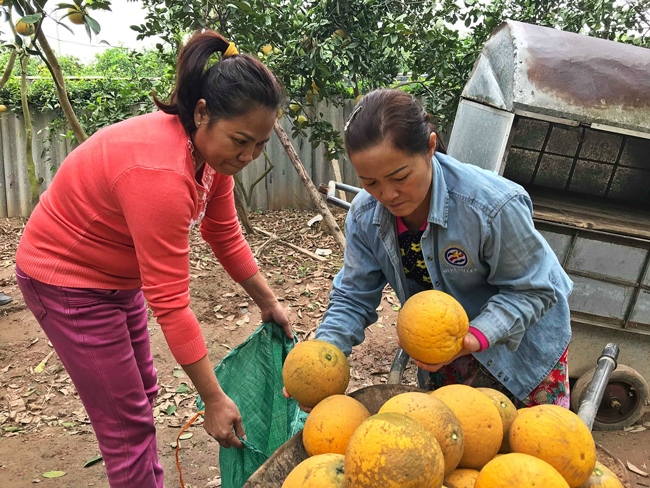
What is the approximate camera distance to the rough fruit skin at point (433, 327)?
1.55 m

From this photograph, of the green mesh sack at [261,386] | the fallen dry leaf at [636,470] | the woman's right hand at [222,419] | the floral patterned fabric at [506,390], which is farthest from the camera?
the fallen dry leaf at [636,470]

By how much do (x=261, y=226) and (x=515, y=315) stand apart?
6.17m

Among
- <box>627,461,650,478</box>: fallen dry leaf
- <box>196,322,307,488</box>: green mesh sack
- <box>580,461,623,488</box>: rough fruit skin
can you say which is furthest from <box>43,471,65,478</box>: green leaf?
<box>627,461,650,478</box>: fallen dry leaf

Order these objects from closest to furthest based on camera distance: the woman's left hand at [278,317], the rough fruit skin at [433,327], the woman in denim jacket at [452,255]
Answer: the rough fruit skin at [433,327], the woman in denim jacket at [452,255], the woman's left hand at [278,317]

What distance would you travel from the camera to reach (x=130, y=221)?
5.33 feet

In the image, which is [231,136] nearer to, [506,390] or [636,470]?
[506,390]

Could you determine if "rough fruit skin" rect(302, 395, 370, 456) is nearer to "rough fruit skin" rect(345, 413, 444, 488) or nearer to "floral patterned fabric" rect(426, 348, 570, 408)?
"rough fruit skin" rect(345, 413, 444, 488)

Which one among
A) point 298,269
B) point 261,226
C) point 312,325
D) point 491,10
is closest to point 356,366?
point 312,325

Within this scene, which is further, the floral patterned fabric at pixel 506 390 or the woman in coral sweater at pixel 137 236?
the floral patterned fabric at pixel 506 390

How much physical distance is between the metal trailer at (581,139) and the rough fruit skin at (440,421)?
196cm

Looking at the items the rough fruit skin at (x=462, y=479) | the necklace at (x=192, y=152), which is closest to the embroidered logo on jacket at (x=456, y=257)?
the rough fruit skin at (x=462, y=479)

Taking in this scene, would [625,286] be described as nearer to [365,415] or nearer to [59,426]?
[365,415]

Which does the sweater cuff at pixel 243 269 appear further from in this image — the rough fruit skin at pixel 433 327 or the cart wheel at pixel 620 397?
the cart wheel at pixel 620 397

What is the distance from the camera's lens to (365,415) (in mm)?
1474
